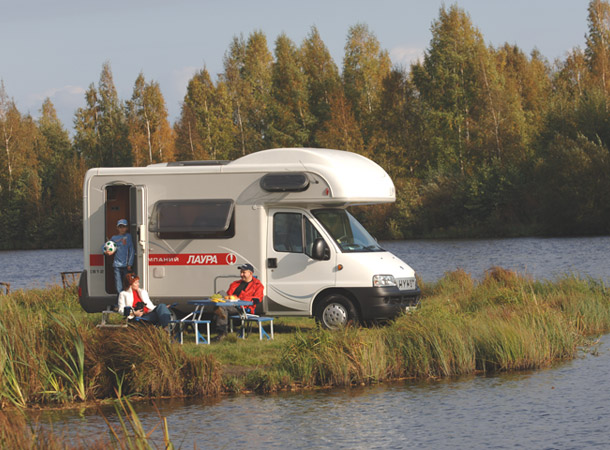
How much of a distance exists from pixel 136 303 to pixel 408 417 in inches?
234

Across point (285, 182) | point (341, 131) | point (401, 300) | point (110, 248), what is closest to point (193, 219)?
point (110, 248)

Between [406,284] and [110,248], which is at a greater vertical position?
[110,248]

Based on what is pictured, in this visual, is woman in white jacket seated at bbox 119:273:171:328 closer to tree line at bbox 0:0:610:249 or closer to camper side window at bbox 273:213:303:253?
camper side window at bbox 273:213:303:253

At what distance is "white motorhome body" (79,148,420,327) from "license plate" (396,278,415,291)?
0.02m

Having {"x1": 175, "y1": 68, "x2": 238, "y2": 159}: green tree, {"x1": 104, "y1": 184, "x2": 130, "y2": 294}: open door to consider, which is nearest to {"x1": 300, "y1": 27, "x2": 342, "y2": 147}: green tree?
{"x1": 175, "y1": 68, "x2": 238, "y2": 159}: green tree

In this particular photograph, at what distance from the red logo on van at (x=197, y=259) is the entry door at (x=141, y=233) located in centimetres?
26

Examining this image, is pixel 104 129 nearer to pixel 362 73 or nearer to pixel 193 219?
pixel 362 73

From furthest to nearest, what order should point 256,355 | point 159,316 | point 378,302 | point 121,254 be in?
point 121,254 < point 378,302 < point 159,316 < point 256,355

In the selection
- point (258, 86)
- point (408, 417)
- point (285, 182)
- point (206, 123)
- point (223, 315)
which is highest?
point (258, 86)

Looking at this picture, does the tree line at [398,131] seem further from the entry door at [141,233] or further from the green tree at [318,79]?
the entry door at [141,233]

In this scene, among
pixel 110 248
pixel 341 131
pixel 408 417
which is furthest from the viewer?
pixel 341 131

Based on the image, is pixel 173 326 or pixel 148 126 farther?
pixel 148 126

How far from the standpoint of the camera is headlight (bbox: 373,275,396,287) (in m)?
16.4

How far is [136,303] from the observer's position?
15.6 metres
